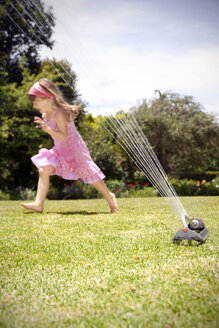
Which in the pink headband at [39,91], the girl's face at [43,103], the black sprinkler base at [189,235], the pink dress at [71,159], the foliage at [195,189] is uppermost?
the pink headband at [39,91]

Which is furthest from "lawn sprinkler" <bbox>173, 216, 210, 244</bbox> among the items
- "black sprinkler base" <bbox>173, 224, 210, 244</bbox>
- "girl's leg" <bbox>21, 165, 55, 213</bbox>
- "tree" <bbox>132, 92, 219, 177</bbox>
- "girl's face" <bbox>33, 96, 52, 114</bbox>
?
"tree" <bbox>132, 92, 219, 177</bbox>

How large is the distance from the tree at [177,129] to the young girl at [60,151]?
8642mm

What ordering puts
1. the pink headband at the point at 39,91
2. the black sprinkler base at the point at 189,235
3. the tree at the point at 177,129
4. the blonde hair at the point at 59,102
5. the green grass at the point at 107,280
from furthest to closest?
1. the tree at the point at 177,129
2. the pink headband at the point at 39,91
3. the blonde hair at the point at 59,102
4. the black sprinkler base at the point at 189,235
5. the green grass at the point at 107,280

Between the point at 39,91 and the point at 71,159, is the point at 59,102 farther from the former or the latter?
the point at 71,159

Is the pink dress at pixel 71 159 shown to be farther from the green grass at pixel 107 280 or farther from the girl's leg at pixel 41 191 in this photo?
the green grass at pixel 107 280

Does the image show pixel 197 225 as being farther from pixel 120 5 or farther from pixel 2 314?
pixel 120 5

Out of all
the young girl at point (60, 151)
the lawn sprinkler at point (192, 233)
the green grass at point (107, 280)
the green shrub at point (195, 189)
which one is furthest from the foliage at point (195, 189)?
the lawn sprinkler at point (192, 233)

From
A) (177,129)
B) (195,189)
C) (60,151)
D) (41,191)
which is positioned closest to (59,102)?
(60,151)

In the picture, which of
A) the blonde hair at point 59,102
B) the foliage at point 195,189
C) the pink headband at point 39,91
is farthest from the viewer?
the foliage at point 195,189

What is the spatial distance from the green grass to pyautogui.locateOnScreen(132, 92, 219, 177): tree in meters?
10.6

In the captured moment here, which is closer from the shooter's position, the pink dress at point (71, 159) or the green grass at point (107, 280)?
the green grass at point (107, 280)

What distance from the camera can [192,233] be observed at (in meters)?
2.58

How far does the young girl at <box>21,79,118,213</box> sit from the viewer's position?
4695mm

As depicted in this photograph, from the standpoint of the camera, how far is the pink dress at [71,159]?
4828 millimetres
